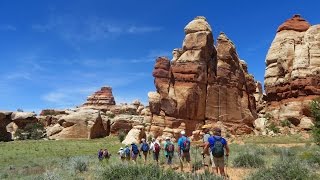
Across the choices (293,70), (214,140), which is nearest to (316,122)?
(214,140)

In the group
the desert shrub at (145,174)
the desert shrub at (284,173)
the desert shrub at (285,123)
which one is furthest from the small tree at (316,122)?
the desert shrub at (285,123)

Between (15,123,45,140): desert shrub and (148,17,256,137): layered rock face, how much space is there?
2653cm

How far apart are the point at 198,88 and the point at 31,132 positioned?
33.3 meters

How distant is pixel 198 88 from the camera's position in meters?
50.7

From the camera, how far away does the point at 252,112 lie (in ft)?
191

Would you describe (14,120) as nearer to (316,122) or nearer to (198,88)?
(198,88)

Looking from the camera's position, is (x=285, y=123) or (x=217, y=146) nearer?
(x=217, y=146)

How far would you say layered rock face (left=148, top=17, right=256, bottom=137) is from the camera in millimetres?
49438

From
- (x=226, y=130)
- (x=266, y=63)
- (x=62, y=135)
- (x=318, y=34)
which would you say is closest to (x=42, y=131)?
(x=62, y=135)

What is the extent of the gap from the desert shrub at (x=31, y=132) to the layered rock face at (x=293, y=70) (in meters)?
38.7

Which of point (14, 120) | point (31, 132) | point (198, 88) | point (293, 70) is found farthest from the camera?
point (14, 120)

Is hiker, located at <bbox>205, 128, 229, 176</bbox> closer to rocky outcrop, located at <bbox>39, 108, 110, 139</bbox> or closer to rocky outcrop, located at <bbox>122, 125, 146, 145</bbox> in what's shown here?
rocky outcrop, located at <bbox>122, 125, 146, 145</bbox>

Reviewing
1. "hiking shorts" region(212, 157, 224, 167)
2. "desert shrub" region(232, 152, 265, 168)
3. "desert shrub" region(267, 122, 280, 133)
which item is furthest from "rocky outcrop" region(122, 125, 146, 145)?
"hiking shorts" region(212, 157, 224, 167)

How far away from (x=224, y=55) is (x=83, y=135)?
997 inches
